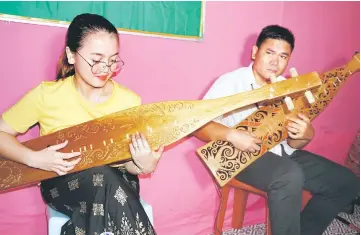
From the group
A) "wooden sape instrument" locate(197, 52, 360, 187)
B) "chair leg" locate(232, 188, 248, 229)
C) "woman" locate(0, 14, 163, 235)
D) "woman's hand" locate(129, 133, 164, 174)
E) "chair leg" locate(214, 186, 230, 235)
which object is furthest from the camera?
"chair leg" locate(232, 188, 248, 229)

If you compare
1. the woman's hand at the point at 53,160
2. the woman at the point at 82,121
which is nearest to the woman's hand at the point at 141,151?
the woman at the point at 82,121

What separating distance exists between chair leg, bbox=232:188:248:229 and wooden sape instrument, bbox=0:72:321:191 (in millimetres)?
916

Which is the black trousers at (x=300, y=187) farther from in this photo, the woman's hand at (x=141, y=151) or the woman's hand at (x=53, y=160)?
the woman's hand at (x=53, y=160)

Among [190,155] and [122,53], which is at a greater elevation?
[122,53]

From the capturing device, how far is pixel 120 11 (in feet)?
5.18

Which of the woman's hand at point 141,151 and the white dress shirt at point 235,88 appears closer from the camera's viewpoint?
the woman's hand at point 141,151

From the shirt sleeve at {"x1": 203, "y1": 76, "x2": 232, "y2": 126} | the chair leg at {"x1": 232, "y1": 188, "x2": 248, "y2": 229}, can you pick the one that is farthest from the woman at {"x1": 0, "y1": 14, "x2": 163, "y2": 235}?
the chair leg at {"x1": 232, "y1": 188, "x2": 248, "y2": 229}

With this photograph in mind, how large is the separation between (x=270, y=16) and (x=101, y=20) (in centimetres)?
125

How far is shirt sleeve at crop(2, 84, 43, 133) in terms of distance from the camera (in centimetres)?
121

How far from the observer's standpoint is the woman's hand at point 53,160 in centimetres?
114

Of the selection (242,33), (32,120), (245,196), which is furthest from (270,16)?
(32,120)

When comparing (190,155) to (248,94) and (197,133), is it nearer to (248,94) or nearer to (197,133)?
(197,133)

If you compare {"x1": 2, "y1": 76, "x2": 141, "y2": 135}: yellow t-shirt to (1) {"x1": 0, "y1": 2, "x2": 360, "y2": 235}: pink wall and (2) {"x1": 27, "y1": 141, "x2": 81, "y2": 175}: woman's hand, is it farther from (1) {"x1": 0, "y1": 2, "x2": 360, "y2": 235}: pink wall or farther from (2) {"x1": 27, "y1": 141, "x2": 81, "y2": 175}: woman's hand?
(1) {"x1": 0, "y1": 2, "x2": 360, "y2": 235}: pink wall

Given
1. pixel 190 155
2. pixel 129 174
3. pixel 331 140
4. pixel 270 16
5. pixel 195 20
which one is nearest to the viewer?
pixel 129 174
